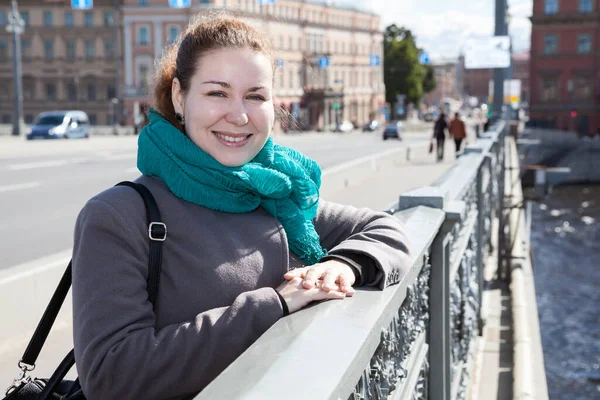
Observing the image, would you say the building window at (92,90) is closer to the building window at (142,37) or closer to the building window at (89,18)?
the building window at (89,18)

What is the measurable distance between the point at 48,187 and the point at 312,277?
50.2ft

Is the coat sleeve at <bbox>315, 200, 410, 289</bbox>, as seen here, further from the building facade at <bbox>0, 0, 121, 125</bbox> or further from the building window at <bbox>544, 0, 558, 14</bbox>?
the building facade at <bbox>0, 0, 121, 125</bbox>

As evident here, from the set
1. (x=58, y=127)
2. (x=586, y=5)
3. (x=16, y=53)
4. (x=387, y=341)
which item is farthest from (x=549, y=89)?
(x=387, y=341)

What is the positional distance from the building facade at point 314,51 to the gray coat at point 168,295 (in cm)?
5505

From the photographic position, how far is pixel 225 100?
2549 mm

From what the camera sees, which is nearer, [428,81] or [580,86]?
[580,86]

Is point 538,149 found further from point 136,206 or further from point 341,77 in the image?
point 136,206

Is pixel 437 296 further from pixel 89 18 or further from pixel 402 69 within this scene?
pixel 402 69

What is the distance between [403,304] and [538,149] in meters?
72.4

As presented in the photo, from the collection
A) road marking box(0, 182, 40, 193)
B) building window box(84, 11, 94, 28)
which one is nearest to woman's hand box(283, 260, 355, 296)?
road marking box(0, 182, 40, 193)

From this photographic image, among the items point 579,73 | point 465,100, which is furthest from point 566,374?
point 465,100

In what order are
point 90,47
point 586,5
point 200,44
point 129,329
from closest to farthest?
point 129,329, point 200,44, point 586,5, point 90,47

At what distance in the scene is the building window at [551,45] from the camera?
8219cm

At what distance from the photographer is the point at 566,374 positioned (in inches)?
728
